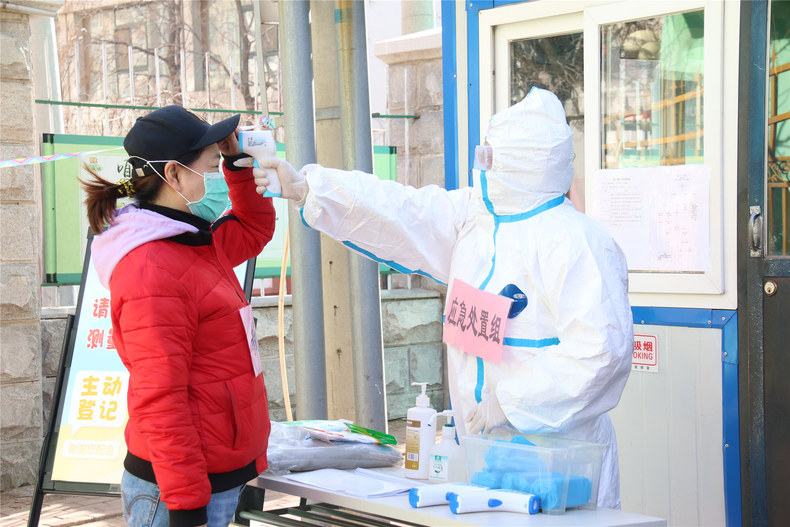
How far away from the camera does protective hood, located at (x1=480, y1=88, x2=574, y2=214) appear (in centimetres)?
262

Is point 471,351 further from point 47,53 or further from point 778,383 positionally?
point 47,53

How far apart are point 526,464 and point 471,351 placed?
0.44 metres

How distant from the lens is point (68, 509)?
4.98m

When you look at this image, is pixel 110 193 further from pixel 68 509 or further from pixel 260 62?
pixel 68 509

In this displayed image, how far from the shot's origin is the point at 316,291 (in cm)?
372

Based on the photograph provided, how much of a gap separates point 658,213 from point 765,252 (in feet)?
1.50

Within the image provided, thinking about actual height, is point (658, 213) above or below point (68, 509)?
above

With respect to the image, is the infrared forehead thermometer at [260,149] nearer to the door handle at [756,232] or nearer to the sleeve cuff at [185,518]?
the sleeve cuff at [185,518]

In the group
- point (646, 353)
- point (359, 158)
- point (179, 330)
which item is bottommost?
point (646, 353)

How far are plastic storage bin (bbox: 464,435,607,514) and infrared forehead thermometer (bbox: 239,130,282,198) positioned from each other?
0.90 meters

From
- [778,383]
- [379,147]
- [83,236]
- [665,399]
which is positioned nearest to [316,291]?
[665,399]

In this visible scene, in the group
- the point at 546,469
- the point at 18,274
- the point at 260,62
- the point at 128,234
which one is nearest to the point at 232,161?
the point at 128,234

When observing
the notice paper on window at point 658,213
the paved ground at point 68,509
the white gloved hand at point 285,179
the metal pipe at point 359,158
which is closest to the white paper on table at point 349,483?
the white gloved hand at point 285,179

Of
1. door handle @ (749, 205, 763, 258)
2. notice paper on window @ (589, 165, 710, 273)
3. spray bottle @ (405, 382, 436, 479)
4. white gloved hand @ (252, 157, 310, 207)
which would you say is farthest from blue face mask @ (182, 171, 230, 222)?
door handle @ (749, 205, 763, 258)
